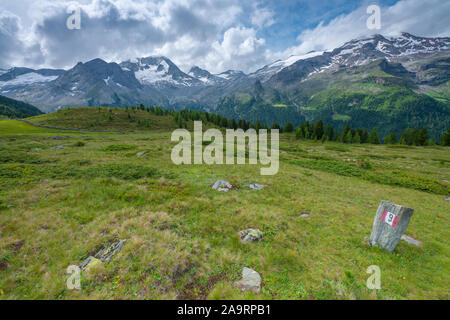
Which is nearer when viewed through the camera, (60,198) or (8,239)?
(8,239)

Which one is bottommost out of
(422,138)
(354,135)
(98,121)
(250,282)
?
(250,282)

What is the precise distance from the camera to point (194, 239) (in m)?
8.88

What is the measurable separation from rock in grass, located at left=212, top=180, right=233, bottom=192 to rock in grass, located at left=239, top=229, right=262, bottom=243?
633 centimetres

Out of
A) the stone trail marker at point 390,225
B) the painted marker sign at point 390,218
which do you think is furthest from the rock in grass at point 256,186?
the painted marker sign at point 390,218

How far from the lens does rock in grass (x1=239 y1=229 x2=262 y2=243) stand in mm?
9188

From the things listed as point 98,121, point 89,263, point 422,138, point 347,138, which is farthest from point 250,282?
point 98,121

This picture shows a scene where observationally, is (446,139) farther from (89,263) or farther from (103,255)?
(89,263)

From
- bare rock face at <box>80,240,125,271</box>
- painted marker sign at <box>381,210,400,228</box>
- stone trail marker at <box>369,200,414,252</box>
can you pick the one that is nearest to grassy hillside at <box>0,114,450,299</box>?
bare rock face at <box>80,240,125,271</box>

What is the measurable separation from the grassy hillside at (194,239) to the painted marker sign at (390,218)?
5.36 feet

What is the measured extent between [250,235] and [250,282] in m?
2.84
